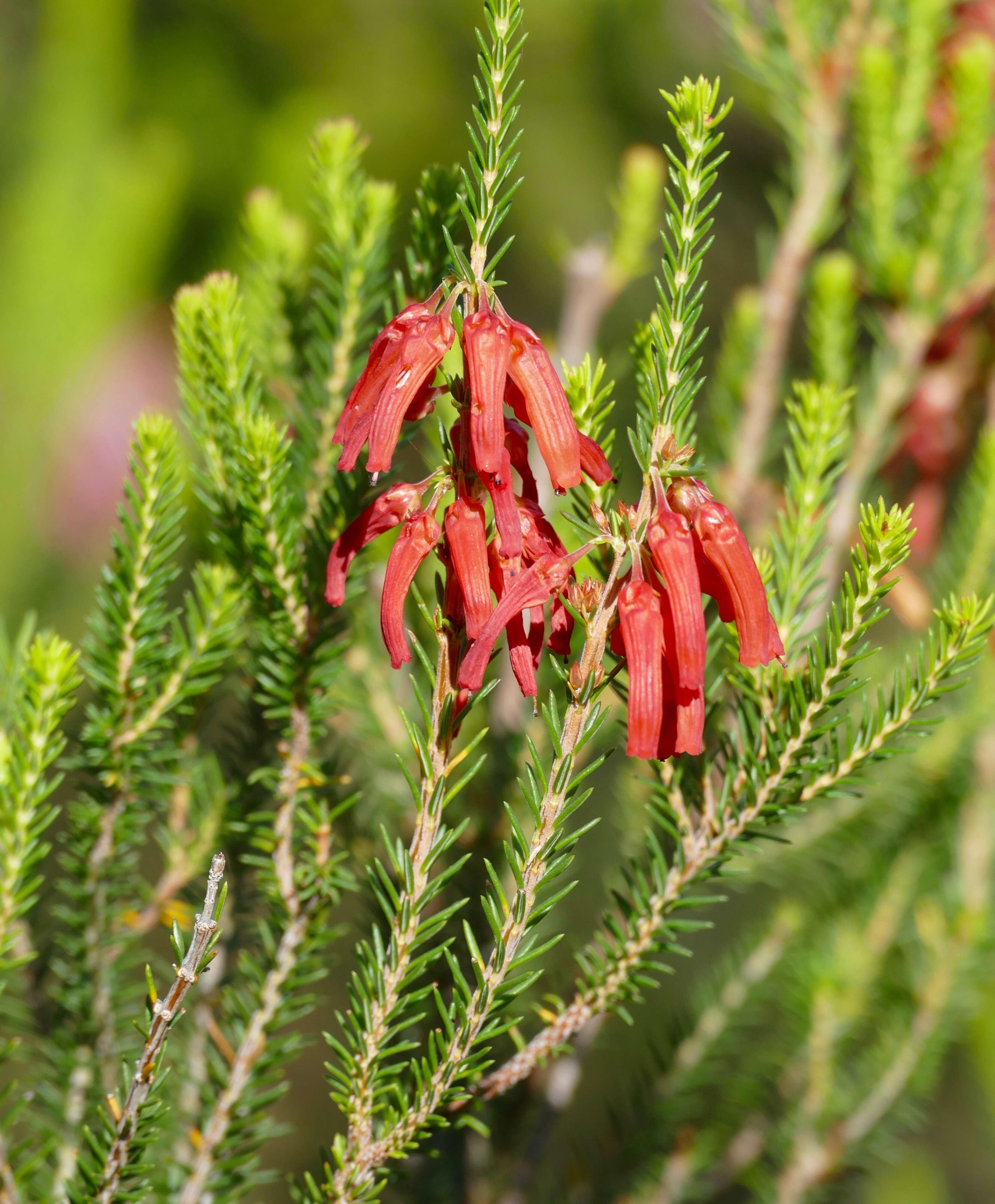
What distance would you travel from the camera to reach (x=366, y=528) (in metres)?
0.66

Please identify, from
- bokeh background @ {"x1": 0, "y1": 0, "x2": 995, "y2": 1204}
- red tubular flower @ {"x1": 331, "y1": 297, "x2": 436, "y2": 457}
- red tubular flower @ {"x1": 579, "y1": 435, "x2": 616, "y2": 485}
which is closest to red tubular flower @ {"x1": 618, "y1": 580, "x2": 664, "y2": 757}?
red tubular flower @ {"x1": 579, "y1": 435, "x2": 616, "y2": 485}

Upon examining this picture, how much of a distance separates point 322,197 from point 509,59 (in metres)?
0.43

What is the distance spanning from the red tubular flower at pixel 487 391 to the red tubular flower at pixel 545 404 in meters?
0.02

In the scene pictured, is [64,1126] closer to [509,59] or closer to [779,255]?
[509,59]

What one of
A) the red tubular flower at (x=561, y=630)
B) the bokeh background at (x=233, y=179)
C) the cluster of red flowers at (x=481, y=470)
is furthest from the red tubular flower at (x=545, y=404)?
the bokeh background at (x=233, y=179)

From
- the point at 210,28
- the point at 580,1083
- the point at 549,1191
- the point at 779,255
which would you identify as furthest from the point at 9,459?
the point at 580,1083

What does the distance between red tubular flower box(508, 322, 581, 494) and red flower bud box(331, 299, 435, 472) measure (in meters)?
0.07

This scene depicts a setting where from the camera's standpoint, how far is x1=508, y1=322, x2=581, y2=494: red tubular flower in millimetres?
571

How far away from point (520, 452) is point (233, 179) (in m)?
1.89

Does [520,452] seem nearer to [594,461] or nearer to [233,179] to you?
[594,461]

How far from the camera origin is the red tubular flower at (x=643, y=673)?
55cm

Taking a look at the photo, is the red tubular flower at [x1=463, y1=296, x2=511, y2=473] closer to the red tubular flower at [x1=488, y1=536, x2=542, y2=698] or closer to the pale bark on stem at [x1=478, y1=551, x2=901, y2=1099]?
the red tubular flower at [x1=488, y1=536, x2=542, y2=698]

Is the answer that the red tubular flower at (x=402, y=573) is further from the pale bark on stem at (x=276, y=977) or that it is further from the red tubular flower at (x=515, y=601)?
the pale bark on stem at (x=276, y=977)

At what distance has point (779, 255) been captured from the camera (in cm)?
137
